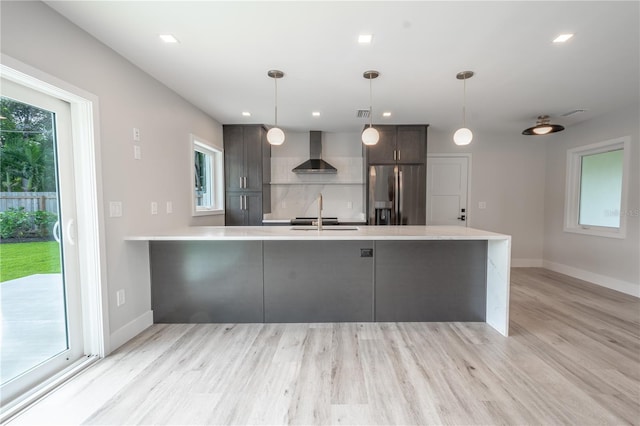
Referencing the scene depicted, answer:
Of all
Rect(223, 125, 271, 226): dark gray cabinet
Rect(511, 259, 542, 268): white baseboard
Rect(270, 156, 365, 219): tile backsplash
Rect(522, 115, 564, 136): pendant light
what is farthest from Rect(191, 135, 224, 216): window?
Rect(511, 259, 542, 268): white baseboard

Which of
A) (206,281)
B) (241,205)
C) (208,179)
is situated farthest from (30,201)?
(241,205)

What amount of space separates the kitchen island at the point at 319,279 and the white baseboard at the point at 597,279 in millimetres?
2608

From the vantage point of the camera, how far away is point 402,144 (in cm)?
463

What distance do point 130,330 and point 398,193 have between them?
399 cm

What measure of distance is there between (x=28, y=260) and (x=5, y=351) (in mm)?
555

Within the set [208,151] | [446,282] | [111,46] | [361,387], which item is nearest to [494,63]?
[446,282]

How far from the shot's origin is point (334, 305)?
9.03 ft

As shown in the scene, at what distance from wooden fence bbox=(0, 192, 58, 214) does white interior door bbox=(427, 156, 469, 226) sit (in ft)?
16.8

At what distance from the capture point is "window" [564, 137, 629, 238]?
3.83 meters

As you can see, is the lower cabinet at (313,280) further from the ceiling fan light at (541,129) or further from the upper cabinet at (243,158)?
the ceiling fan light at (541,129)

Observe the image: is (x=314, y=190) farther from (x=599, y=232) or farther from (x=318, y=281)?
(x=599, y=232)

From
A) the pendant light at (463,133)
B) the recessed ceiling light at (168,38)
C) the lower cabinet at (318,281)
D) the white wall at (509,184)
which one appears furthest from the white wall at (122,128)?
the white wall at (509,184)

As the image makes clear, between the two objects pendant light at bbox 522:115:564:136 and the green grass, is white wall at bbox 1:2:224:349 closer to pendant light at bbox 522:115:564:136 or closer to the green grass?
the green grass

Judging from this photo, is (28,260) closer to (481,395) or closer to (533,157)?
(481,395)
